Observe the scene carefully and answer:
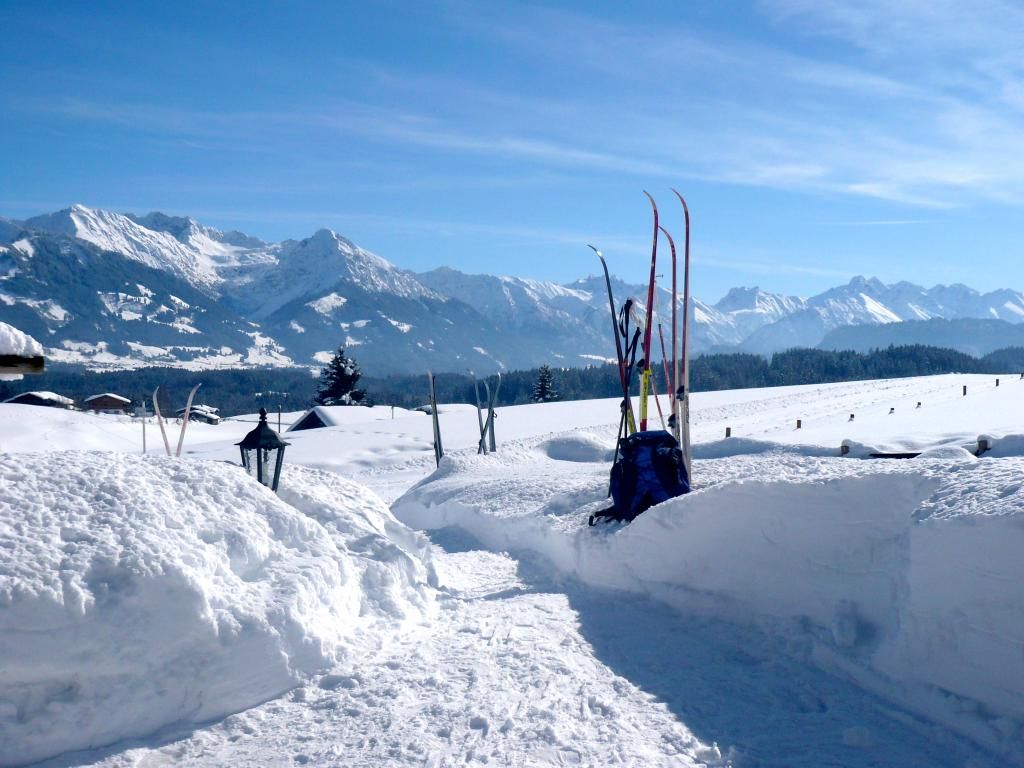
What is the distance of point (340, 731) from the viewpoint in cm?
473

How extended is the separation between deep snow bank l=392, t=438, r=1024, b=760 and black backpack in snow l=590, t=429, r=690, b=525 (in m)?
0.47

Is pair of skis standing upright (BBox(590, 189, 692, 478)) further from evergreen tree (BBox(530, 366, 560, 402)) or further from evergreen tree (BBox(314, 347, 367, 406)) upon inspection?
evergreen tree (BBox(530, 366, 560, 402))

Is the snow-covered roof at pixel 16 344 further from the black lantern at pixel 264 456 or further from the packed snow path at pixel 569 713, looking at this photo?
the packed snow path at pixel 569 713

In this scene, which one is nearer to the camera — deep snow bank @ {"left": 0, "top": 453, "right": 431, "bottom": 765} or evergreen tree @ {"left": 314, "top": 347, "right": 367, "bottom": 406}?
deep snow bank @ {"left": 0, "top": 453, "right": 431, "bottom": 765}

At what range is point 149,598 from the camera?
4.86 m

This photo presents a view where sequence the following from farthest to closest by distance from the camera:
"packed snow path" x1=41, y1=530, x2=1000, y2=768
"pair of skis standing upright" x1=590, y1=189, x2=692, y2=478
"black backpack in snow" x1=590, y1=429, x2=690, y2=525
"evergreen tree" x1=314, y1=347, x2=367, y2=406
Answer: "evergreen tree" x1=314, y1=347, x2=367, y2=406 < "pair of skis standing upright" x1=590, y1=189, x2=692, y2=478 < "black backpack in snow" x1=590, y1=429, x2=690, y2=525 < "packed snow path" x1=41, y1=530, x2=1000, y2=768

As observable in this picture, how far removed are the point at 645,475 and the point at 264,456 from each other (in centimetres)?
436

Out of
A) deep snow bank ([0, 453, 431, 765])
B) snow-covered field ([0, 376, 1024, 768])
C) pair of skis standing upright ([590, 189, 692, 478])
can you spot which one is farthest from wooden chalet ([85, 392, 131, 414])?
deep snow bank ([0, 453, 431, 765])

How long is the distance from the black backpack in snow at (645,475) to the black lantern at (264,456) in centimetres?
380

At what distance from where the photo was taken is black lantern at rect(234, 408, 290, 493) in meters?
7.46

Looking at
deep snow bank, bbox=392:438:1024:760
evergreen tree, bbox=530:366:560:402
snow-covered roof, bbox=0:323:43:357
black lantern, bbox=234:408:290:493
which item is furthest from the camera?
evergreen tree, bbox=530:366:560:402

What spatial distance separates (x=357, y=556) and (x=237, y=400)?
155 meters

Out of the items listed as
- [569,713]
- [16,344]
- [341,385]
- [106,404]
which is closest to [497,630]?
[569,713]

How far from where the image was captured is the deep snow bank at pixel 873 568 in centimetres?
458
